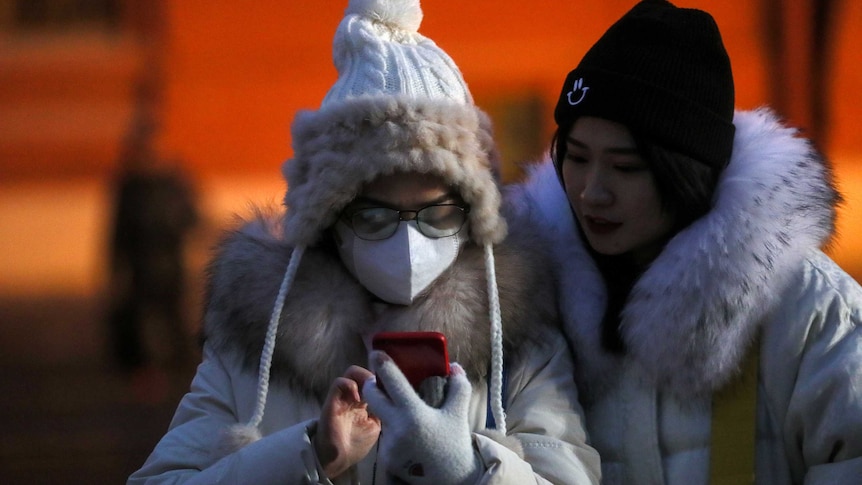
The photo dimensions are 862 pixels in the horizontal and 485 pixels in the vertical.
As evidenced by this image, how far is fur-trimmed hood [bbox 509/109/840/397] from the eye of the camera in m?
1.90

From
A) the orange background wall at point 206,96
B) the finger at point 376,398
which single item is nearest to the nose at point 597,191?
the finger at point 376,398

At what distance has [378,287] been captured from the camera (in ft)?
6.57

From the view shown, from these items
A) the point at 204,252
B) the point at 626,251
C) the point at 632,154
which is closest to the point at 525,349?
the point at 626,251

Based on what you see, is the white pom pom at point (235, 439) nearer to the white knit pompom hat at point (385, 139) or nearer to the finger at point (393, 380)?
the white knit pompom hat at point (385, 139)

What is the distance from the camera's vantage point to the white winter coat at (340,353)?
1.93 m

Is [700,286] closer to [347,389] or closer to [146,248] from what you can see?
[347,389]

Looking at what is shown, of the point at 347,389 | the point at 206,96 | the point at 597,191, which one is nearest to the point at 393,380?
the point at 347,389

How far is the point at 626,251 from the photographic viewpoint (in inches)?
81.3

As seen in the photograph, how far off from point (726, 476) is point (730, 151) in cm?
63

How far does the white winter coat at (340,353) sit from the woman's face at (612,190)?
0.17 m

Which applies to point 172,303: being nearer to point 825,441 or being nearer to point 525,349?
point 525,349

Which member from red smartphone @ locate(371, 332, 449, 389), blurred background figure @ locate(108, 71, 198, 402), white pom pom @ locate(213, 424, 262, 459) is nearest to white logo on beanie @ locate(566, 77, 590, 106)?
red smartphone @ locate(371, 332, 449, 389)

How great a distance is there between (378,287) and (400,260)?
10 centimetres

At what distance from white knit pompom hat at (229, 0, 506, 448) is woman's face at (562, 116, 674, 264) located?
17 centimetres
